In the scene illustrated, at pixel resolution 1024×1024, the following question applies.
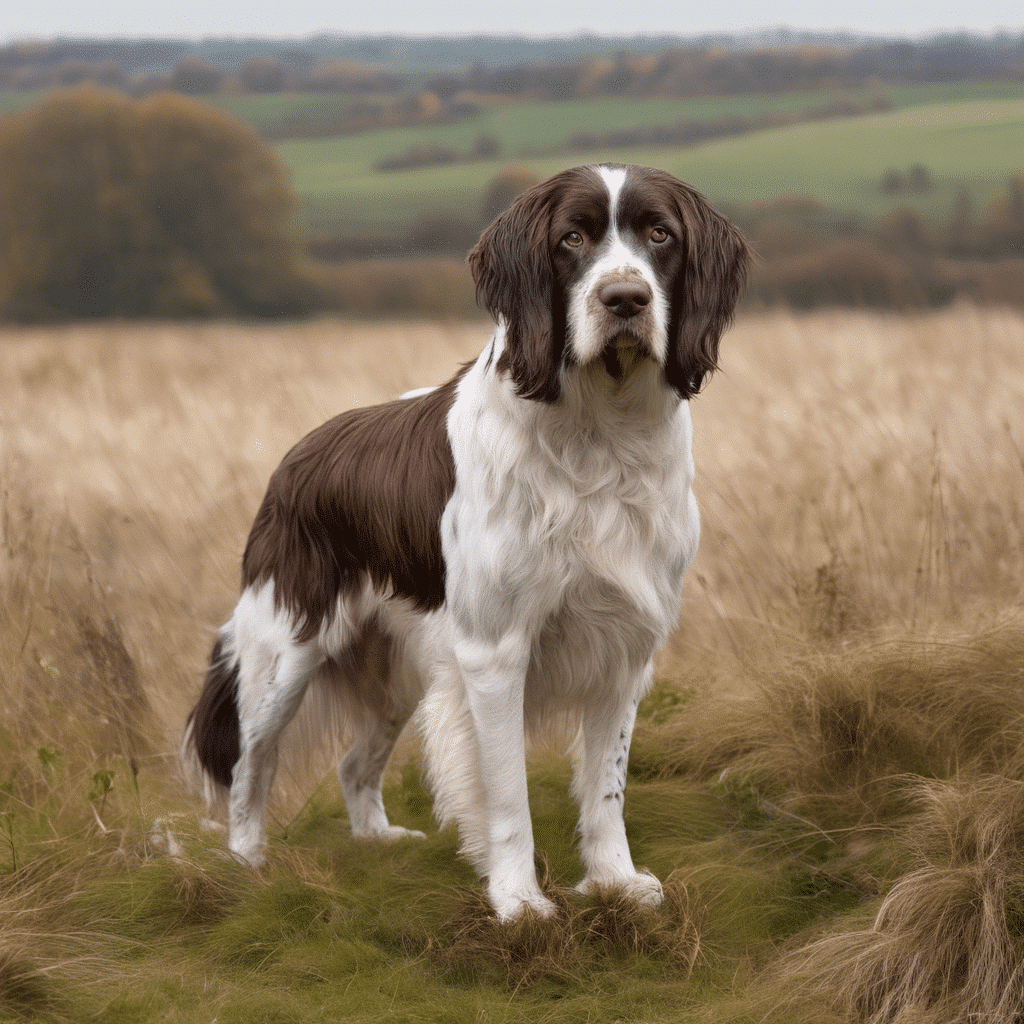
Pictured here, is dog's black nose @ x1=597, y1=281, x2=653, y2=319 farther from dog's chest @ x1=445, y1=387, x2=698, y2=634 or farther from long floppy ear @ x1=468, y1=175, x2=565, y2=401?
dog's chest @ x1=445, y1=387, x2=698, y2=634

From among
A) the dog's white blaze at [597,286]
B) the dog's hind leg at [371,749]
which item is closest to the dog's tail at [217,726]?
the dog's hind leg at [371,749]

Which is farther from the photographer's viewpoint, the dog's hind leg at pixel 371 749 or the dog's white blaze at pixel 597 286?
the dog's hind leg at pixel 371 749

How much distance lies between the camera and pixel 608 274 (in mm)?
2809

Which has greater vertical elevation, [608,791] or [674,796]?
[608,791]

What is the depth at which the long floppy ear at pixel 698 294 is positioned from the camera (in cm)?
298

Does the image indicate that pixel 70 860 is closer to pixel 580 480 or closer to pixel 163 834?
pixel 163 834

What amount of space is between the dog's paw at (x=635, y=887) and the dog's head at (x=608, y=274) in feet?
4.43

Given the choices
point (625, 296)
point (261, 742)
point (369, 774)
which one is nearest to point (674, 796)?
point (369, 774)

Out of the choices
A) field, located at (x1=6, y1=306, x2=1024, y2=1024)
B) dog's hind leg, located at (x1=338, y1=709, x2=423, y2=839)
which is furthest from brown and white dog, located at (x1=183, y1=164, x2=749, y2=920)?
field, located at (x1=6, y1=306, x2=1024, y2=1024)

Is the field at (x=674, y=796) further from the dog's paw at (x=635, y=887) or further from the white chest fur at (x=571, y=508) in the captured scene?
the white chest fur at (x=571, y=508)

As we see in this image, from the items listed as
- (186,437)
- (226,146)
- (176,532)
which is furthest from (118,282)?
(176,532)

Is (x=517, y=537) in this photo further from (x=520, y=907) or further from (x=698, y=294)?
(x=520, y=907)

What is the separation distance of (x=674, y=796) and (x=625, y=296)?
1996 mm

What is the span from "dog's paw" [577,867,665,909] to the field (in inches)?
2.0
